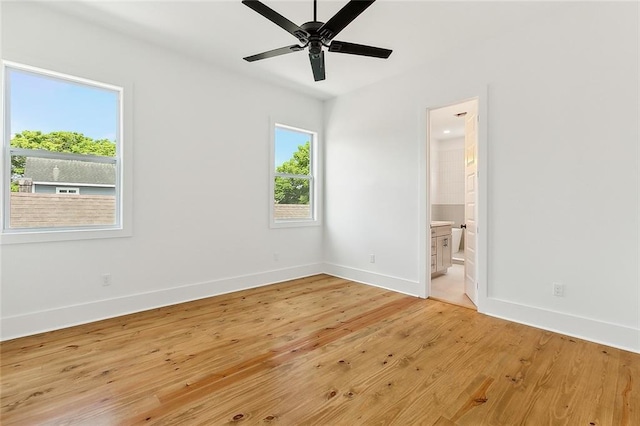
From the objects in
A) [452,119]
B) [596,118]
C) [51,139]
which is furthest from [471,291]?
[51,139]

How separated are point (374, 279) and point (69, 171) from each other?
393 cm

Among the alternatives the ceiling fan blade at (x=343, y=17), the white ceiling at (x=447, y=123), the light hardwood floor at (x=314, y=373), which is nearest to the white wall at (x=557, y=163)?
the light hardwood floor at (x=314, y=373)

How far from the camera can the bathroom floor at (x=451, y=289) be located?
3.70 meters

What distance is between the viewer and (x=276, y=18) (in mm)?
2078

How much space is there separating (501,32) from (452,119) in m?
2.68

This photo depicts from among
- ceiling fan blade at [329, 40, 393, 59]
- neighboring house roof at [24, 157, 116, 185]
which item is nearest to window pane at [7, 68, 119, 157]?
neighboring house roof at [24, 157, 116, 185]

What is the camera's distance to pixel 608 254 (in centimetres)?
260

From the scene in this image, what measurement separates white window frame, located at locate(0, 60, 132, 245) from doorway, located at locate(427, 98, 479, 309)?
3.56m

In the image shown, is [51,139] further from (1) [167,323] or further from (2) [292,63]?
(2) [292,63]

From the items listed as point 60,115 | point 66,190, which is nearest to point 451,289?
point 66,190

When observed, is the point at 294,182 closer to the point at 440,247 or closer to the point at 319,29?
the point at 440,247

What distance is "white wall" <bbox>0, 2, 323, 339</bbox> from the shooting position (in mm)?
2768

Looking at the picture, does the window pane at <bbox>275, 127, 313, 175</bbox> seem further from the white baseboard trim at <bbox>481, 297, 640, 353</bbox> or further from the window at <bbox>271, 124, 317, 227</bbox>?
the white baseboard trim at <bbox>481, 297, 640, 353</bbox>

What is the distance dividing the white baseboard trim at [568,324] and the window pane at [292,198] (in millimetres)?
2992
